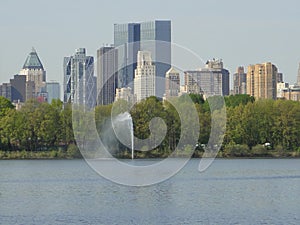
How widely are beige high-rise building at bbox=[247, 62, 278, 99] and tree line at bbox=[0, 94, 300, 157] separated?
3625 inches

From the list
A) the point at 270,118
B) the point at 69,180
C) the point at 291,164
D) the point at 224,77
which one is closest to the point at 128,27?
the point at 224,77

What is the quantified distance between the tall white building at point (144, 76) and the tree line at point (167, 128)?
42.4 feet

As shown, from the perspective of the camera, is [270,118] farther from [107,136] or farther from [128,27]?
[128,27]

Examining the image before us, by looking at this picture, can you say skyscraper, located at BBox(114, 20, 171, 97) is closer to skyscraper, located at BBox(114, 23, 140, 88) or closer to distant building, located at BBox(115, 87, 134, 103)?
skyscraper, located at BBox(114, 23, 140, 88)

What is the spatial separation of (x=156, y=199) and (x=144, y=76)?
62511 mm

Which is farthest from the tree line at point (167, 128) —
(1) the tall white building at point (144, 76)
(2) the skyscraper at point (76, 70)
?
(2) the skyscraper at point (76, 70)

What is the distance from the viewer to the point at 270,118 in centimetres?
8481

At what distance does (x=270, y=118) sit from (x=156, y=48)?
22901mm

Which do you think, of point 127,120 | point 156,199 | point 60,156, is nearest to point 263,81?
point 127,120

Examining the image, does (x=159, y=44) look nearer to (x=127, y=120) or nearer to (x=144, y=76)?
(x=144, y=76)

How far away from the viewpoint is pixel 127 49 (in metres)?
123

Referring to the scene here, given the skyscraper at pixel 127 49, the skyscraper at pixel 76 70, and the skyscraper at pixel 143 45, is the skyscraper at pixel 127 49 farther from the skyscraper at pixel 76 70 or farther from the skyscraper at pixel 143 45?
the skyscraper at pixel 76 70

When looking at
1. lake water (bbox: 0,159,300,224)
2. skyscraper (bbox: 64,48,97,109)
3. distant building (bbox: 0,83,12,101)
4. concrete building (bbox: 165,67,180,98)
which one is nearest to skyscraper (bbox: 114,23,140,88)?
concrete building (bbox: 165,67,180,98)

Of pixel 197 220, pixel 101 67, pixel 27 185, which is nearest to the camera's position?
pixel 197 220
